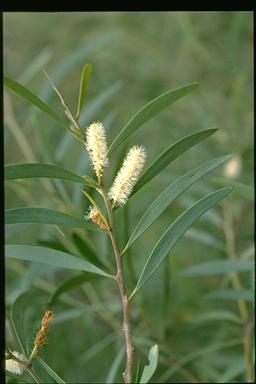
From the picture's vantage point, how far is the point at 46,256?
0.65 meters

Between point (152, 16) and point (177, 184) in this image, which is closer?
point (177, 184)

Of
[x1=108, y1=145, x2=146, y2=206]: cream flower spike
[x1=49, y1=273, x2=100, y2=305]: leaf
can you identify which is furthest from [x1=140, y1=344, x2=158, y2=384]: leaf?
[x1=49, y1=273, x2=100, y2=305]: leaf

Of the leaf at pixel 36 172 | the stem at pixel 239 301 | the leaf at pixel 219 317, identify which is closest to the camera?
the leaf at pixel 36 172

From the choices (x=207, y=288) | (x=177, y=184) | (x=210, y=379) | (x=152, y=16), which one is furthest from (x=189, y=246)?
(x=177, y=184)

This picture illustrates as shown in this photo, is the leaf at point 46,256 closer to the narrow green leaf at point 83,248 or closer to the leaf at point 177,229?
the leaf at point 177,229

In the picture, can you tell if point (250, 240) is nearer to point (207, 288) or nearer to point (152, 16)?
point (207, 288)

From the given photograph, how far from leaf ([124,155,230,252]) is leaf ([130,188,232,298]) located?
0.05ft

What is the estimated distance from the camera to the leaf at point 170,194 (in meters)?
0.64

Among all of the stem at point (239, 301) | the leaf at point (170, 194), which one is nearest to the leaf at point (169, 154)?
the leaf at point (170, 194)

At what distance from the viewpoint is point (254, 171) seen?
149cm

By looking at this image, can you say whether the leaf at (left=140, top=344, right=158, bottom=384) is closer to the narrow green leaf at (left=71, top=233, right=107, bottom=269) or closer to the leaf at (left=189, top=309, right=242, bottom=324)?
the narrow green leaf at (left=71, top=233, right=107, bottom=269)

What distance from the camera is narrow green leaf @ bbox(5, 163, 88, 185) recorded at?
0.60m

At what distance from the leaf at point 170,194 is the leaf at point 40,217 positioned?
4cm

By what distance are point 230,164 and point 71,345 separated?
1.57 feet
